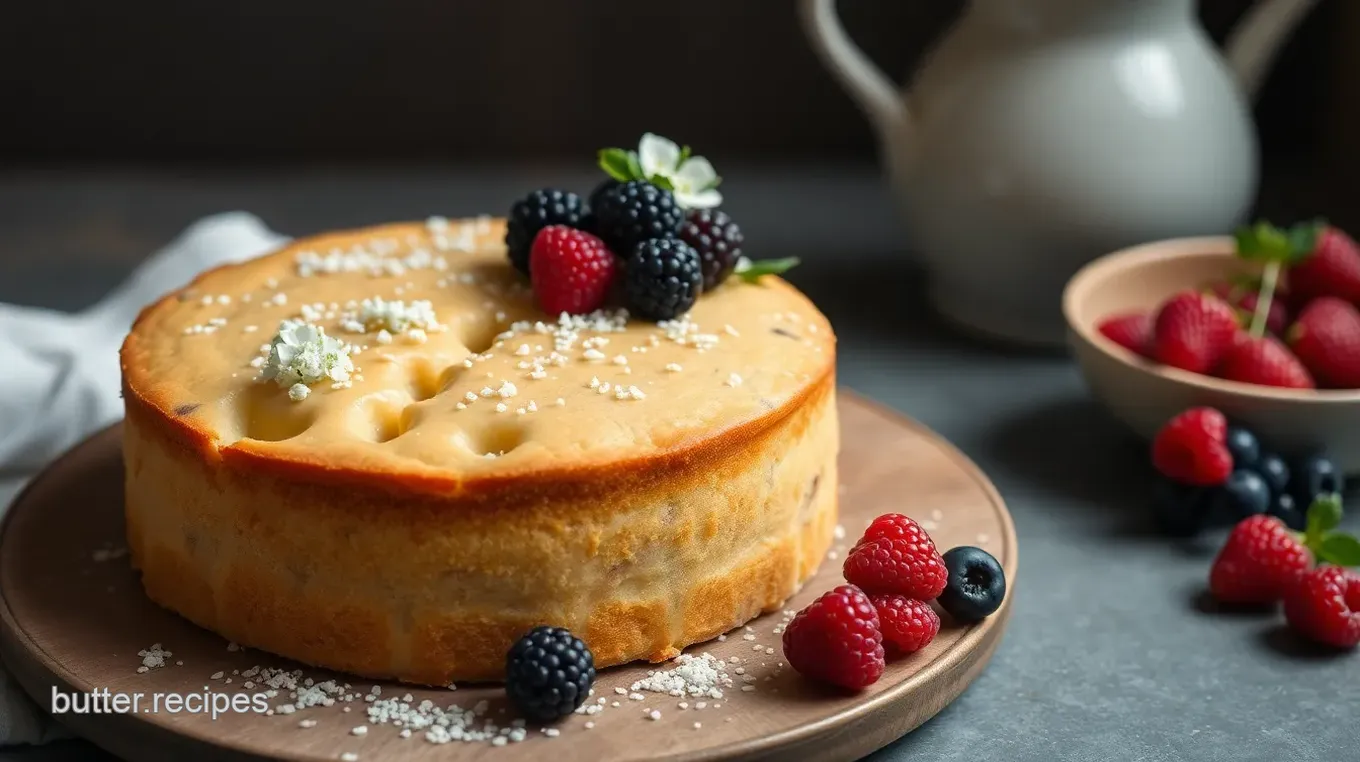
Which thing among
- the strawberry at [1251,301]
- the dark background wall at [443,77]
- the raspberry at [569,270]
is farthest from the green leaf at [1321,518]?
the dark background wall at [443,77]

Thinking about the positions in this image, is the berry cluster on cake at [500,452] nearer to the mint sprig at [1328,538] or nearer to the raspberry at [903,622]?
Result: the raspberry at [903,622]

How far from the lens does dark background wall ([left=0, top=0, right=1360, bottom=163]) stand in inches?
153

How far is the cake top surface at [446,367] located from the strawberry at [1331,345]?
2.97 ft

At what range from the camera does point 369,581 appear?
5.73 feet

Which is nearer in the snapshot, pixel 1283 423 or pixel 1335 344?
pixel 1283 423

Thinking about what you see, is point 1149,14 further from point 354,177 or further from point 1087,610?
point 354,177

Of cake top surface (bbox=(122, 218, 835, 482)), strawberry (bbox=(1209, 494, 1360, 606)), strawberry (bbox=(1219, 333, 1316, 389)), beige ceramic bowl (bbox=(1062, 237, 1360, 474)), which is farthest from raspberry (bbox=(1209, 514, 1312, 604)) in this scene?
cake top surface (bbox=(122, 218, 835, 482))

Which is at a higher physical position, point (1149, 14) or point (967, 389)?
point (1149, 14)

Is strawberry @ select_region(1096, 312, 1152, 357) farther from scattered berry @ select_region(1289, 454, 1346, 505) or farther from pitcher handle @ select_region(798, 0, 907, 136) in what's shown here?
pitcher handle @ select_region(798, 0, 907, 136)

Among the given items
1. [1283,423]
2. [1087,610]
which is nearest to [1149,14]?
[1283,423]

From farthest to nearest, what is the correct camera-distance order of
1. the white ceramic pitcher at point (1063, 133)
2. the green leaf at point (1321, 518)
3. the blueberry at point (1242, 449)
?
the white ceramic pitcher at point (1063, 133) < the blueberry at point (1242, 449) < the green leaf at point (1321, 518)

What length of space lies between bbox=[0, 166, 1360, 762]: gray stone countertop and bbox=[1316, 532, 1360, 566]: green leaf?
126 millimetres

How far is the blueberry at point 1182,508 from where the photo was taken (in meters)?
2.32

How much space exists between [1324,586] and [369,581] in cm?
123
